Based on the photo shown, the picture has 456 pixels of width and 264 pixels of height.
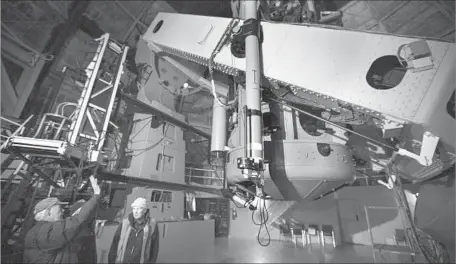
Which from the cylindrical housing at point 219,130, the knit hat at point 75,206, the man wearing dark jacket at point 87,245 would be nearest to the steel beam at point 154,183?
the man wearing dark jacket at point 87,245

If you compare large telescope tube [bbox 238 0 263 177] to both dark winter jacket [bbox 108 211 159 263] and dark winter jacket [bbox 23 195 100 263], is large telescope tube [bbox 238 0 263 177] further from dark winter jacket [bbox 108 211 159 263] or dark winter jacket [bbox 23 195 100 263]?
dark winter jacket [bbox 23 195 100 263]

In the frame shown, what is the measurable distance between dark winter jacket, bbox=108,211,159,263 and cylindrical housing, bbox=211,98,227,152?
2.37 metres

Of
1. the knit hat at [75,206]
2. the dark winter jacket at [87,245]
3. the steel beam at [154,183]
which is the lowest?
the dark winter jacket at [87,245]

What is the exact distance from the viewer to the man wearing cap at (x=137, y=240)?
11.2ft

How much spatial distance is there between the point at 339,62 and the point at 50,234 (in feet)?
17.4

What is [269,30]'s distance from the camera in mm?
4465

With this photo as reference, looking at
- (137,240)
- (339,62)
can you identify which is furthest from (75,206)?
(339,62)

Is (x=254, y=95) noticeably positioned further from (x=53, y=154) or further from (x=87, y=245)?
(x=87, y=245)

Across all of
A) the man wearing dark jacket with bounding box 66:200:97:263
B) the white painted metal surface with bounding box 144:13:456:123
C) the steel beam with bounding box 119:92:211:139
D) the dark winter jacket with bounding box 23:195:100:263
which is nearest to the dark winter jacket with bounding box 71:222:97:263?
the man wearing dark jacket with bounding box 66:200:97:263

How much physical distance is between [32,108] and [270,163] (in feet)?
31.1

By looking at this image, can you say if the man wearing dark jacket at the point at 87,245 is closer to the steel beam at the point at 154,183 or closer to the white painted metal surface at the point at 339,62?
the steel beam at the point at 154,183

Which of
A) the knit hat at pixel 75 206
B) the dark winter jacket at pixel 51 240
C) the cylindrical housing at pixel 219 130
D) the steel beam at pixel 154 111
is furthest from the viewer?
the steel beam at pixel 154 111

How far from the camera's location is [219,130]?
5352 mm

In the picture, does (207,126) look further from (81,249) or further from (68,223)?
(68,223)
